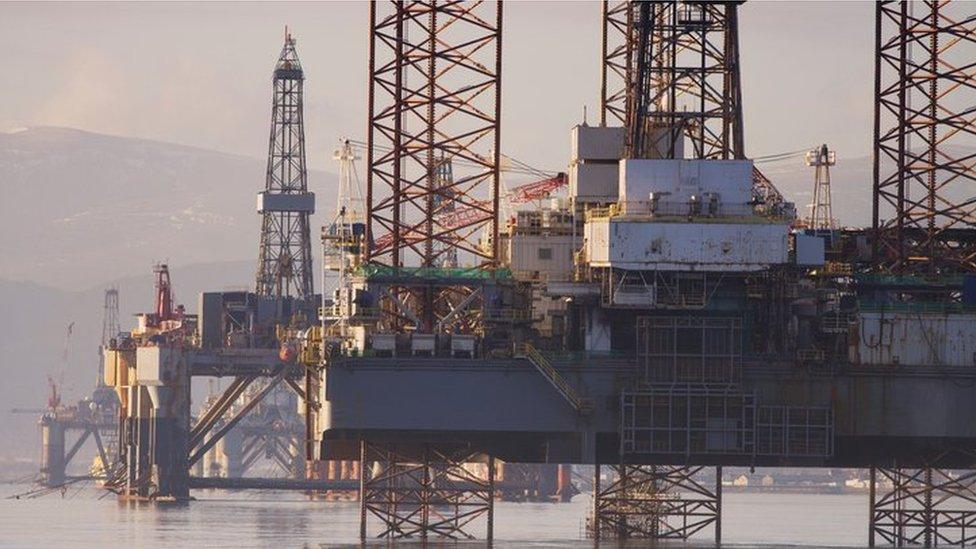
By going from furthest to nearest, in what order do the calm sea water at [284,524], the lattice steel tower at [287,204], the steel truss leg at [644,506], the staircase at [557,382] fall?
the lattice steel tower at [287,204]
the calm sea water at [284,524]
the steel truss leg at [644,506]
the staircase at [557,382]

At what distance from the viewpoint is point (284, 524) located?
132 m

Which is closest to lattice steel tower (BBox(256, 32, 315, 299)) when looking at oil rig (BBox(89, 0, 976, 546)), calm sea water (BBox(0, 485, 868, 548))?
calm sea water (BBox(0, 485, 868, 548))

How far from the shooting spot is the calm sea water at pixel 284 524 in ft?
362

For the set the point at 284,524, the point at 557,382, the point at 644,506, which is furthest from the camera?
the point at 284,524

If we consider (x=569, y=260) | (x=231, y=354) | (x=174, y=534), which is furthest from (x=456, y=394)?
(x=231, y=354)

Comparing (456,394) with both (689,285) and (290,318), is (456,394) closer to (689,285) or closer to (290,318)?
(689,285)

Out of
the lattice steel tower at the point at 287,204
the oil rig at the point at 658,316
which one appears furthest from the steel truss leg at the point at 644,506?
the lattice steel tower at the point at 287,204

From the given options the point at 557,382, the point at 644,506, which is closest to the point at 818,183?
the point at 644,506

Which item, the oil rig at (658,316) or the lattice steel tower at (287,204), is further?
the lattice steel tower at (287,204)

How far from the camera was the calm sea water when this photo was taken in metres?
110

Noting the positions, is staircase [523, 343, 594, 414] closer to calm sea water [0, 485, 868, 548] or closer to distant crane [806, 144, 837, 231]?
calm sea water [0, 485, 868, 548]

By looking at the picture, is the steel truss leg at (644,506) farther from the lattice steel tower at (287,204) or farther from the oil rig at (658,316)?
the lattice steel tower at (287,204)

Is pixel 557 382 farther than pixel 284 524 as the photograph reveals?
No

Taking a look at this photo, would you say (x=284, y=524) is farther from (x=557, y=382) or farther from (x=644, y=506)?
(x=557, y=382)
